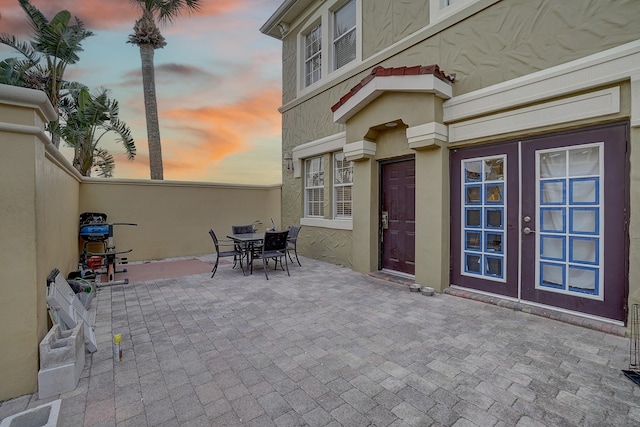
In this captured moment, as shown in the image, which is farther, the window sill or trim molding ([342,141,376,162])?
the window sill

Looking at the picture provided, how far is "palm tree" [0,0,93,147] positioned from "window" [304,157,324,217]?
7.76 metres

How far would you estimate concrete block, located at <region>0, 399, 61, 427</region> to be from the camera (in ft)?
5.71

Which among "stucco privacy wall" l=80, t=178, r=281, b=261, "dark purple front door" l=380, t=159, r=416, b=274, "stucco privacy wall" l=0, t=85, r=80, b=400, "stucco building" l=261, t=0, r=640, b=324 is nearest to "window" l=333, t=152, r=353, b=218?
"stucco building" l=261, t=0, r=640, b=324

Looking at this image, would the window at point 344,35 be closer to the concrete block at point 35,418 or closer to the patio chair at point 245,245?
the patio chair at point 245,245

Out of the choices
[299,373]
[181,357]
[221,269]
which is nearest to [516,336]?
[299,373]

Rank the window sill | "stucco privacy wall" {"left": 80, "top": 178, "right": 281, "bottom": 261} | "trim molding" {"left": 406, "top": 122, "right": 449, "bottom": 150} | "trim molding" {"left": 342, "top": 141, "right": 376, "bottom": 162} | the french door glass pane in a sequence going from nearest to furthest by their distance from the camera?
1. the french door glass pane
2. "trim molding" {"left": 406, "top": 122, "right": 449, "bottom": 150}
3. "trim molding" {"left": 342, "top": 141, "right": 376, "bottom": 162}
4. the window sill
5. "stucco privacy wall" {"left": 80, "top": 178, "right": 281, "bottom": 261}

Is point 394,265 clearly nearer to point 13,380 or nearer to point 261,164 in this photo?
point 13,380

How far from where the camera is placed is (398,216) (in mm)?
5707

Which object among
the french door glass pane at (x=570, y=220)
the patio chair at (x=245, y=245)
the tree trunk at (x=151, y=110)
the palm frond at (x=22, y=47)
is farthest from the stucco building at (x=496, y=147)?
the palm frond at (x=22, y=47)

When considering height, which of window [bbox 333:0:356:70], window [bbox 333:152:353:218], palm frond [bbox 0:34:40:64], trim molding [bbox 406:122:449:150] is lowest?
window [bbox 333:152:353:218]

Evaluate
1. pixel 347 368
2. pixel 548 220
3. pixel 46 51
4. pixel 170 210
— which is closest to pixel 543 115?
pixel 548 220

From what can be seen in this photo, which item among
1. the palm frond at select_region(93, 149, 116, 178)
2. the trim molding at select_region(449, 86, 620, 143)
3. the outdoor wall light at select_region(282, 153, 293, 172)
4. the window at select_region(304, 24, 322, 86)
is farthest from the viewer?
the palm frond at select_region(93, 149, 116, 178)

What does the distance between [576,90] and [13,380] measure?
6.12 m

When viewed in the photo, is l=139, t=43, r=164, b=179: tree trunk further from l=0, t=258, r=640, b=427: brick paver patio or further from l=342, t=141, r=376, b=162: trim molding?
l=342, t=141, r=376, b=162: trim molding
